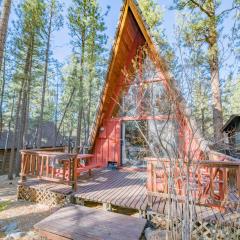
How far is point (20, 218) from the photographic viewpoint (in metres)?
4.34

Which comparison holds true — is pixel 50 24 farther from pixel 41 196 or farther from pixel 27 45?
pixel 41 196

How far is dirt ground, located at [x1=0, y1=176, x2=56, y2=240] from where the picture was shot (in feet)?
11.7

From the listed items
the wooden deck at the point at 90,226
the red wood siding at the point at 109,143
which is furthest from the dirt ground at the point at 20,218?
the red wood siding at the point at 109,143

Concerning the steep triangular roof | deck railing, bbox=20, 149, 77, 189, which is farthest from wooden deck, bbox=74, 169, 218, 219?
the steep triangular roof

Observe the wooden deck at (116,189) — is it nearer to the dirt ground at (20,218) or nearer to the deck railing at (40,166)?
the deck railing at (40,166)

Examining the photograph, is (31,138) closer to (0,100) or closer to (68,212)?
(0,100)

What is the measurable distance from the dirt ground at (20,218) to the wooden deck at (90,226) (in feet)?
1.94

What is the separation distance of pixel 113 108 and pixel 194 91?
5.70 metres

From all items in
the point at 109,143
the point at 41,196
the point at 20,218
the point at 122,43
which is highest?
the point at 122,43

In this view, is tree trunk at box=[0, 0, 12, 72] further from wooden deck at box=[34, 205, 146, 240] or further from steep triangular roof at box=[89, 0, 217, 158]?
wooden deck at box=[34, 205, 146, 240]

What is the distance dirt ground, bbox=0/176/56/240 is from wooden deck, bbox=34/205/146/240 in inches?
23.3

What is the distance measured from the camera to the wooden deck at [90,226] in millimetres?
2973

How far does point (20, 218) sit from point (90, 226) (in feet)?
7.31

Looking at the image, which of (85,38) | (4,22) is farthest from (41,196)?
(85,38)
